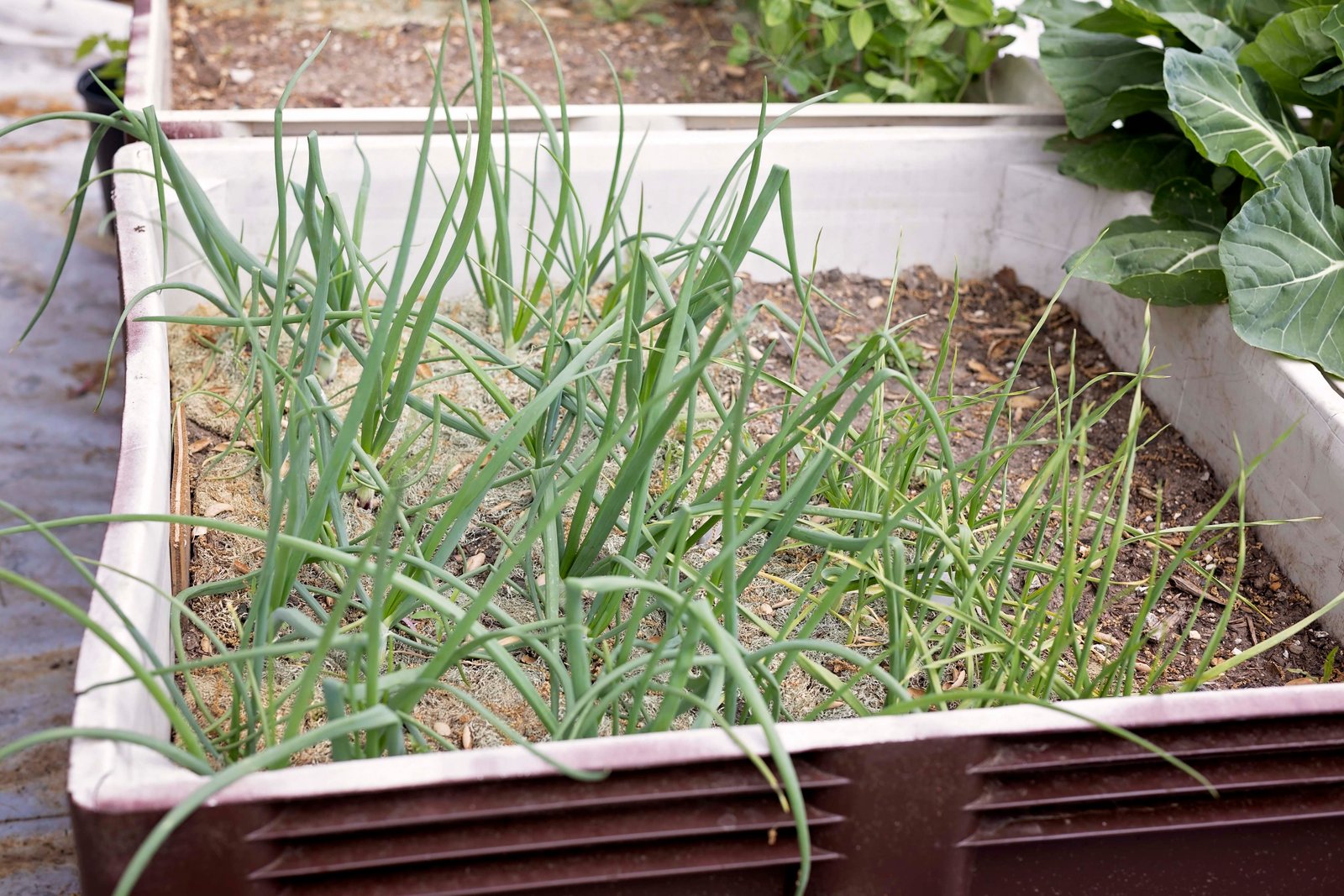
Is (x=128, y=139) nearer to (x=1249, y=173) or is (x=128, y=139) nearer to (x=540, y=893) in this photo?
(x=540, y=893)

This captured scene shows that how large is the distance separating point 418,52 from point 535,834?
6.47ft

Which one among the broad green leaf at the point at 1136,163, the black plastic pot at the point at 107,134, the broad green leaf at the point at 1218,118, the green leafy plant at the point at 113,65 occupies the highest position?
the broad green leaf at the point at 1218,118

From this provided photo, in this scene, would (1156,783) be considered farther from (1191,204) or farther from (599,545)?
(1191,204)

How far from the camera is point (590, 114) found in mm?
1594

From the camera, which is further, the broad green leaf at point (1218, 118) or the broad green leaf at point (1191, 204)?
the broad green leaf at point (1191, 204)

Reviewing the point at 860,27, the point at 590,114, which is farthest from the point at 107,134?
the point at 860,27

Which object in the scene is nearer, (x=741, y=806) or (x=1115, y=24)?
(x=741, y=806)

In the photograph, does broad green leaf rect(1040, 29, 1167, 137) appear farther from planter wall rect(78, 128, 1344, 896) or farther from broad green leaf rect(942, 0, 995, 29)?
planter wall rect(78, 128, 1344, 896)

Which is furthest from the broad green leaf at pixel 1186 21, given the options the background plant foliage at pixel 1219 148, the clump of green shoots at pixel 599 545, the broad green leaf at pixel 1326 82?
the clump of green shoots at pixel 599 545

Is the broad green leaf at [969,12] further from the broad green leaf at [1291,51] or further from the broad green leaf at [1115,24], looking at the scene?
the broad green leaf at [1291,51]

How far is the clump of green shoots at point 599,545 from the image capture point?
Answer: 0.72 meters

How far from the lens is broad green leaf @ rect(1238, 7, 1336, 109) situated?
1347 mm

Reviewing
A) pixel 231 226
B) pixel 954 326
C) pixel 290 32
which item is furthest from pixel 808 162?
pixel 290 32

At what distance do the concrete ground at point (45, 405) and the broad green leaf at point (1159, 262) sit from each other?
4.09ft
